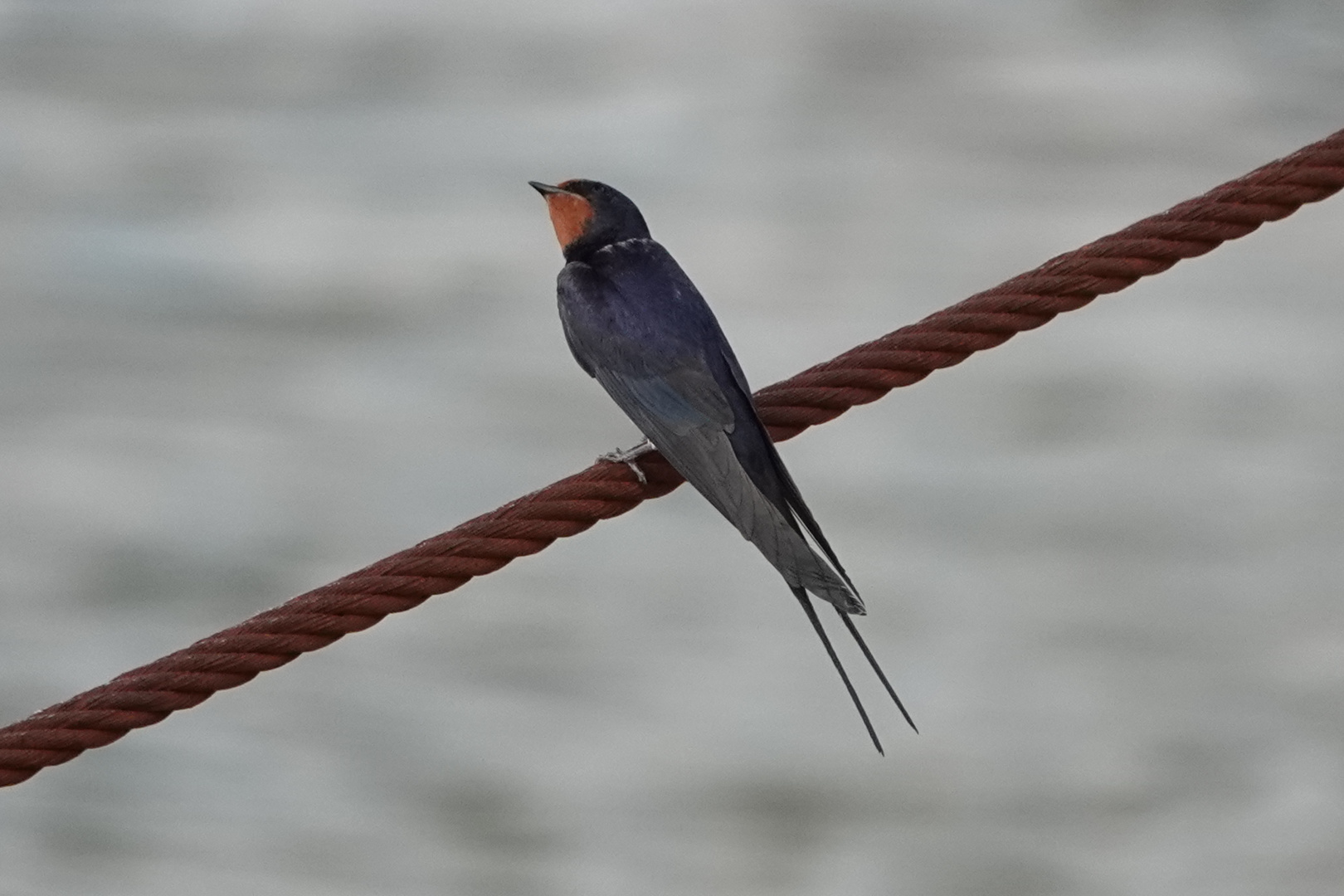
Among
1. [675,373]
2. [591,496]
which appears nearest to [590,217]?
[675,373]

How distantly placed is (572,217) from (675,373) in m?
0.83

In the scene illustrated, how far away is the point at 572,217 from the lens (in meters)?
4.28

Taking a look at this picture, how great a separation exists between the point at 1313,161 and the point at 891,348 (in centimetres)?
63

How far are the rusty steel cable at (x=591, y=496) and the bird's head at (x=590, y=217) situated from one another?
4.63ft

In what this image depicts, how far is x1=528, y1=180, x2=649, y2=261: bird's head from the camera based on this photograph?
14.0ft

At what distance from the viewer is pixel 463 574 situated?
8.46ft

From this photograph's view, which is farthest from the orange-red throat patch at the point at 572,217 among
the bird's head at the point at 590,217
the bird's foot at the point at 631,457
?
the bird's foot at the point at 631,457

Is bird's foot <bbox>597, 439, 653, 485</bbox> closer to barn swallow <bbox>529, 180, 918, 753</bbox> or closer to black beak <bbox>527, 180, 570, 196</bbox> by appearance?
barn swallow <bbox>529, 180, 918, 753</bbox>

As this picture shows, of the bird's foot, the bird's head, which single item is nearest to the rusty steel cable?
the bird's foot

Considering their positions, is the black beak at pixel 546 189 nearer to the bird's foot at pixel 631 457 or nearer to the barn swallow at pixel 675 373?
the barn swallow at pixel 675 373

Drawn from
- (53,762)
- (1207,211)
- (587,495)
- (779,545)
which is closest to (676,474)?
(779,545)

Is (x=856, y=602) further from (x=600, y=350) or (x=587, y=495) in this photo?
(x=600, y=350)

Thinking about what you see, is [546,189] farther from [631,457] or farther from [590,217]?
[631,457]

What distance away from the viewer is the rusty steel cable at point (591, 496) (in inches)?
93.9
